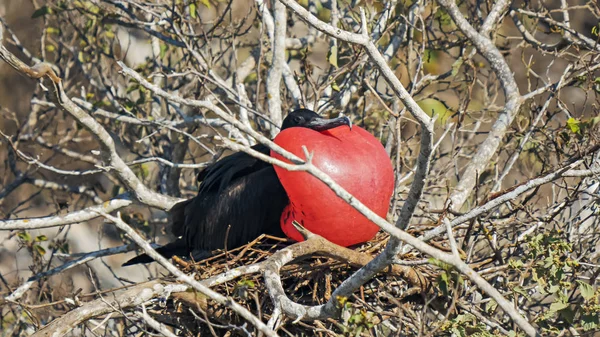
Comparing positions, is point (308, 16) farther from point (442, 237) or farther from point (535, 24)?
point (535, 24)

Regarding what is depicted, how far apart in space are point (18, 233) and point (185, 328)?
→ 1.69 metres

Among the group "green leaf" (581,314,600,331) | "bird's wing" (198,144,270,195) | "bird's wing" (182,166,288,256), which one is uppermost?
"bird's wing" (198,144,270,195)

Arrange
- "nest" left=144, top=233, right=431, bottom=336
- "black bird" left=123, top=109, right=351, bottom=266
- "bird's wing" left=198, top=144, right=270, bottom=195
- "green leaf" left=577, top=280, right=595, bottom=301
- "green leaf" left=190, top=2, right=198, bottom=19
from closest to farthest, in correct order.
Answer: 1. "green leaf" left=577, top=280, right=595, bottom=301
2. "nest" left=144, top=233, right=431, bottom=336
3. "black bird" left=123, top=109, right=351, bottom=266
4. "bird's wing" left=198, top=144, right=270, bottom=195
5. "green leaf" left=190, top=2, right=198, bottom=19

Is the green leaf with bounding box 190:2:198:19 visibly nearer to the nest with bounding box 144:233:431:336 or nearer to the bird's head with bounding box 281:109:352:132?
the bird's head with bounding box 281:109:352:132

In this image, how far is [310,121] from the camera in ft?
13.8

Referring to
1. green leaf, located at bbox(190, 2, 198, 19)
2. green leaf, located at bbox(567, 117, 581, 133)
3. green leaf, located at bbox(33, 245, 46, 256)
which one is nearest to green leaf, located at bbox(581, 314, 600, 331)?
green leaf, located at bbox(567, 117, 581, 133)

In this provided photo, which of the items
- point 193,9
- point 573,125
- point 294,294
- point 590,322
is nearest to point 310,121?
point 294,294

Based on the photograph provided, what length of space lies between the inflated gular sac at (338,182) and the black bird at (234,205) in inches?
8.7

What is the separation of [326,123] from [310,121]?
0.57ft

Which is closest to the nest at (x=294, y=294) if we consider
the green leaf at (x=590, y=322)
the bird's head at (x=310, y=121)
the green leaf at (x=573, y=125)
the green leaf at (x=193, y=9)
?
the bird's head at (x=310, y=121)

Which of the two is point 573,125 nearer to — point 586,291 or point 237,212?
point 586,291

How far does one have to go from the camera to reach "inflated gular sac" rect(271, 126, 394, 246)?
367 centimetres

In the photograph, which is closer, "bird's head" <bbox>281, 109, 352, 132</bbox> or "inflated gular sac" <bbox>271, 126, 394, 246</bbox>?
"inflated gular sac" <bbox>271, 126, 394, 246</bbox>

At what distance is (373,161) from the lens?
3.73 metres
